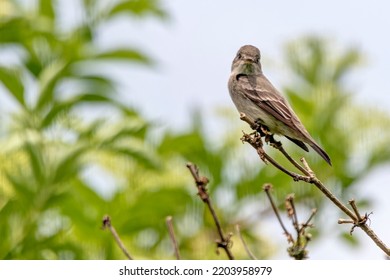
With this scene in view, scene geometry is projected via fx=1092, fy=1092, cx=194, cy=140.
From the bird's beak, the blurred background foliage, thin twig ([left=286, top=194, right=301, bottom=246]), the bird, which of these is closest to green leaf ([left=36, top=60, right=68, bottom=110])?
the blurred background foliage

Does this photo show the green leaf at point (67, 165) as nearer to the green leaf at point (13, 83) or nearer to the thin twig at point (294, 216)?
the green leaf at point (13, 83)

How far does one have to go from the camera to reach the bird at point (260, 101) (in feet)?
17.7

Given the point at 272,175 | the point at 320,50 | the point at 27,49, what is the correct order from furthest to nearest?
the point at 320,50, the point at 27,49, the point at 272,175

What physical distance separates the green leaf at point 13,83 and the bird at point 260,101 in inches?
151

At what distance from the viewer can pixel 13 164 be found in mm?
9180

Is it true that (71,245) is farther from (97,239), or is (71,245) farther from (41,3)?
(41,3)

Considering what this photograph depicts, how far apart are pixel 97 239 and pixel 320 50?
4.45m

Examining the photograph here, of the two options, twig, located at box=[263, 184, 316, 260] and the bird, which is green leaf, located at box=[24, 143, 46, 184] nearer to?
the bird

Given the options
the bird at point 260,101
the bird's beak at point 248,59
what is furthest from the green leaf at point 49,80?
the bird's beak at point 248,59

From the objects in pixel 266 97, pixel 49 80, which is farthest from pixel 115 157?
pixel 266 97

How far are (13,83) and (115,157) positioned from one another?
126 cm

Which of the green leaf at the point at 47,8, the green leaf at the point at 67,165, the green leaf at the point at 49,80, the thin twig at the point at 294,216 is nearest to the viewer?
the thin twig at the point at 294,216

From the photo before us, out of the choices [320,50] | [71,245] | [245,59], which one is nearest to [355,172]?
[320,50]

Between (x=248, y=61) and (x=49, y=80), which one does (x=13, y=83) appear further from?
(x=248, y=61)
